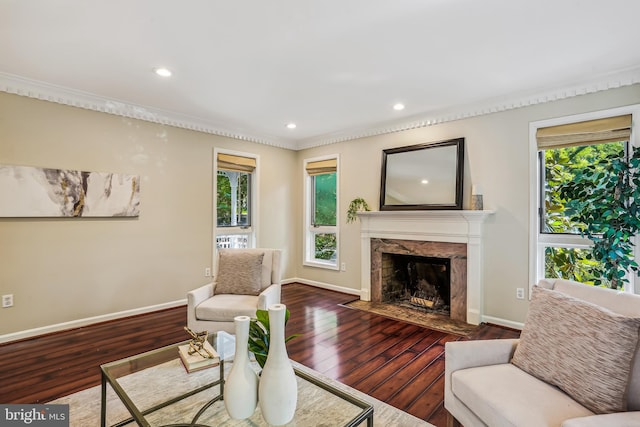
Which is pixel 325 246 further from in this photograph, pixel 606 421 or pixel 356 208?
pixel 606 421

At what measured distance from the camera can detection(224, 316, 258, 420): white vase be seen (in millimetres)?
1294

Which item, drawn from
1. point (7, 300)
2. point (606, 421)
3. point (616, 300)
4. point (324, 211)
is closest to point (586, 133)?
point (616, 300)

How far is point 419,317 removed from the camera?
3.78 meters

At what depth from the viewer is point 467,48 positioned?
8.20 ft

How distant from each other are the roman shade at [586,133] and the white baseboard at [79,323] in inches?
185

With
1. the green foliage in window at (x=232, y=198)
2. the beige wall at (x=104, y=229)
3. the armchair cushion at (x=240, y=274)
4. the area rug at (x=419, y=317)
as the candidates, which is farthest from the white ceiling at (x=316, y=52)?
the area rug at (x=419, y=317)

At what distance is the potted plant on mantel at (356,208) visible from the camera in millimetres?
4664

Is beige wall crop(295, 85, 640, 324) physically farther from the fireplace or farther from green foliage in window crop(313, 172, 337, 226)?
green foliage in window crop(313, 172, 337, 226)

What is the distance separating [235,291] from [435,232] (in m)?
2.43

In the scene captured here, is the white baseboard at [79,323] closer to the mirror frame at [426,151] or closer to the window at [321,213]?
the window at [321,213]

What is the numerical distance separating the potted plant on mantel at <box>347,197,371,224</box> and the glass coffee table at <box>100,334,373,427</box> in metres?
3.09

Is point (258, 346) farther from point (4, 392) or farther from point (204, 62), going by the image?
point (204, 62)

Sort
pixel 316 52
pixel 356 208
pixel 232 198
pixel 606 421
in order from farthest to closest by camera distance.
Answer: pixel 232 198 < pixel 356 208 < pixel 316 52 < pixel 606 421

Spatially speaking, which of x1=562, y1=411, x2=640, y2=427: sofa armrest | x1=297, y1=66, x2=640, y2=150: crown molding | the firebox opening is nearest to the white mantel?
the firebox opening
